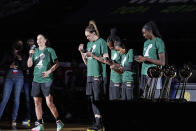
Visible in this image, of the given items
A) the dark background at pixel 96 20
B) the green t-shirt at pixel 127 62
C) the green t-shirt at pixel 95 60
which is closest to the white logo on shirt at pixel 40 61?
the green t-shirt at pixel 95 60

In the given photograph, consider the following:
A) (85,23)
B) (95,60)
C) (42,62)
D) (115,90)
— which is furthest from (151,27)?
(85,23)

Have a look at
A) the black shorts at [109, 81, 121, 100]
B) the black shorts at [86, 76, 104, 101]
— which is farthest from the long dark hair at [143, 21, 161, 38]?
the black shorts at [109, 81, 121, 100]

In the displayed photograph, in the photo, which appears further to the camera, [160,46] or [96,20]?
[96,20]

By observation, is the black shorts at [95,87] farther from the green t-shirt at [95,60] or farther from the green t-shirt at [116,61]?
the green t-shirt at [116,61]

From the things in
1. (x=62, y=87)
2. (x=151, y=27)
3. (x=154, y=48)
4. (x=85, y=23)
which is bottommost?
(x=62, y=87)

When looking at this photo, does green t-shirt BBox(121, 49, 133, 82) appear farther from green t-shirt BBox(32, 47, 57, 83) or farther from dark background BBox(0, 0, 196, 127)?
dark background BBox(0, 0, 196, 127)

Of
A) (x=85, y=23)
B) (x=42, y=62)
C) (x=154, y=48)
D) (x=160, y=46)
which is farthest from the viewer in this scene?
(x=85, y=23)

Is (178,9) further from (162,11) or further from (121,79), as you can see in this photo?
(121,79)

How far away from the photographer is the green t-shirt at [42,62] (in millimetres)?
8656

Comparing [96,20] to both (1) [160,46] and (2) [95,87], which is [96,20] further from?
(1) [160,46]

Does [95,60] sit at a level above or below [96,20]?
below

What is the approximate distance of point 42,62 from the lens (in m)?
8.71

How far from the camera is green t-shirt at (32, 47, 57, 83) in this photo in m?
8.66

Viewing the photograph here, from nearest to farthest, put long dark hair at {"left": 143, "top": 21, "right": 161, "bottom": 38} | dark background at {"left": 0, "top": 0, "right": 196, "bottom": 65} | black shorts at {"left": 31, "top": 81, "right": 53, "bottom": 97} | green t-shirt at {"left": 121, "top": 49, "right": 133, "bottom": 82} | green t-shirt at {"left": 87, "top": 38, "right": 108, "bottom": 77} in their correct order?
1. long dark hair at {"left": 143, "top": 21, "right": 161, "bottom": 38}
2. green t-shirt at {"left": 121, "top": 49, "right": 133, "bottom": 82}
3. green t-shirt at {"left": 87, "top": 38, "right": 108, "bottom": 77}
4. black shorts at {"left": 31, "top": 81, "right": 53, "bottom": 97}
5. dark background at {"left": 0, "top": 0, "right": 196, "bottom": 65}
